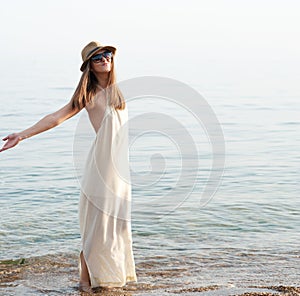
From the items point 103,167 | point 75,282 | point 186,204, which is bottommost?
point 75,282

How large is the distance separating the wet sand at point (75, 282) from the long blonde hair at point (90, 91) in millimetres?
1488

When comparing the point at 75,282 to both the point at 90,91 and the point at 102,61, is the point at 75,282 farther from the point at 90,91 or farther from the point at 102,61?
the point at 102,61

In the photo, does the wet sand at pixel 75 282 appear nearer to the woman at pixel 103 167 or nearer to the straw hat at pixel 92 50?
the woman at pixel 103 167

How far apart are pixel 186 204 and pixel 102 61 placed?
453cm

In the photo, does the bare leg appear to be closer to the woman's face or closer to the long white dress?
the long white dress

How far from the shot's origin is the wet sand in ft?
18.7

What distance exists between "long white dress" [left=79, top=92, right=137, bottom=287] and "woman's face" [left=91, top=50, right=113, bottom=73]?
0.93ft

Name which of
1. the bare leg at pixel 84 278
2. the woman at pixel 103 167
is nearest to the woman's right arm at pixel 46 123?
the woman at pixel 103 167

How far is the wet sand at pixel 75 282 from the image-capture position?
5691mm

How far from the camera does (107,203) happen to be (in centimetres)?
556

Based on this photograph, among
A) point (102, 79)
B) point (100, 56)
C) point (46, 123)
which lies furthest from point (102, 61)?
point (46, 123)

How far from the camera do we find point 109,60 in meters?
5.46

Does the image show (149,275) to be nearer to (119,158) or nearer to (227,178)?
(119,158)

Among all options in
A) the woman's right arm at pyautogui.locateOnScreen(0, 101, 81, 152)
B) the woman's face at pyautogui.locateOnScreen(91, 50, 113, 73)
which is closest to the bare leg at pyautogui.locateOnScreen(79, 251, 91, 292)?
the woman's right arm at pyautogui.locateOnScreen(0, 101, 81, 152)
